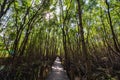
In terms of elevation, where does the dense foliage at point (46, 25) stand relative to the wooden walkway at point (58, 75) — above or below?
above

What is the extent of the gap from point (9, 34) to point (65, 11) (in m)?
7.27

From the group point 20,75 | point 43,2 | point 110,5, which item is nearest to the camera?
point 20,75

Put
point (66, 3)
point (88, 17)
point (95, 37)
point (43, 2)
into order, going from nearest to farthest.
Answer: point (43, 2)
point (66, 3)
point (88, 17)
point (95, 37)

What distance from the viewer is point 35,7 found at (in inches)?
620

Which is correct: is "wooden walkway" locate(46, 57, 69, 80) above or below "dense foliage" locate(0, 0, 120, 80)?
below

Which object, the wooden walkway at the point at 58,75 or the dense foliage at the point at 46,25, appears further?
the wooden walkway at the point at 58,75

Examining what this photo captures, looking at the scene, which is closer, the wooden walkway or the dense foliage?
the dense foliage

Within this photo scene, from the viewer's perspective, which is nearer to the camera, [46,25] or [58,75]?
[58,75]

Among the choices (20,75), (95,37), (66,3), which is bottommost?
(20,75)

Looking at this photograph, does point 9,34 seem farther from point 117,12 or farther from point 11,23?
point 117,12

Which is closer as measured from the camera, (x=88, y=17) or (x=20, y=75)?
(x=20, y=75)

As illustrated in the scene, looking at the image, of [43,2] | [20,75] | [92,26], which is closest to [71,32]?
[92,26]

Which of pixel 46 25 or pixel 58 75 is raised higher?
pixel 46 25

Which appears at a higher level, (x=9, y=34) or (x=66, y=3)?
(x=66, y=3)
